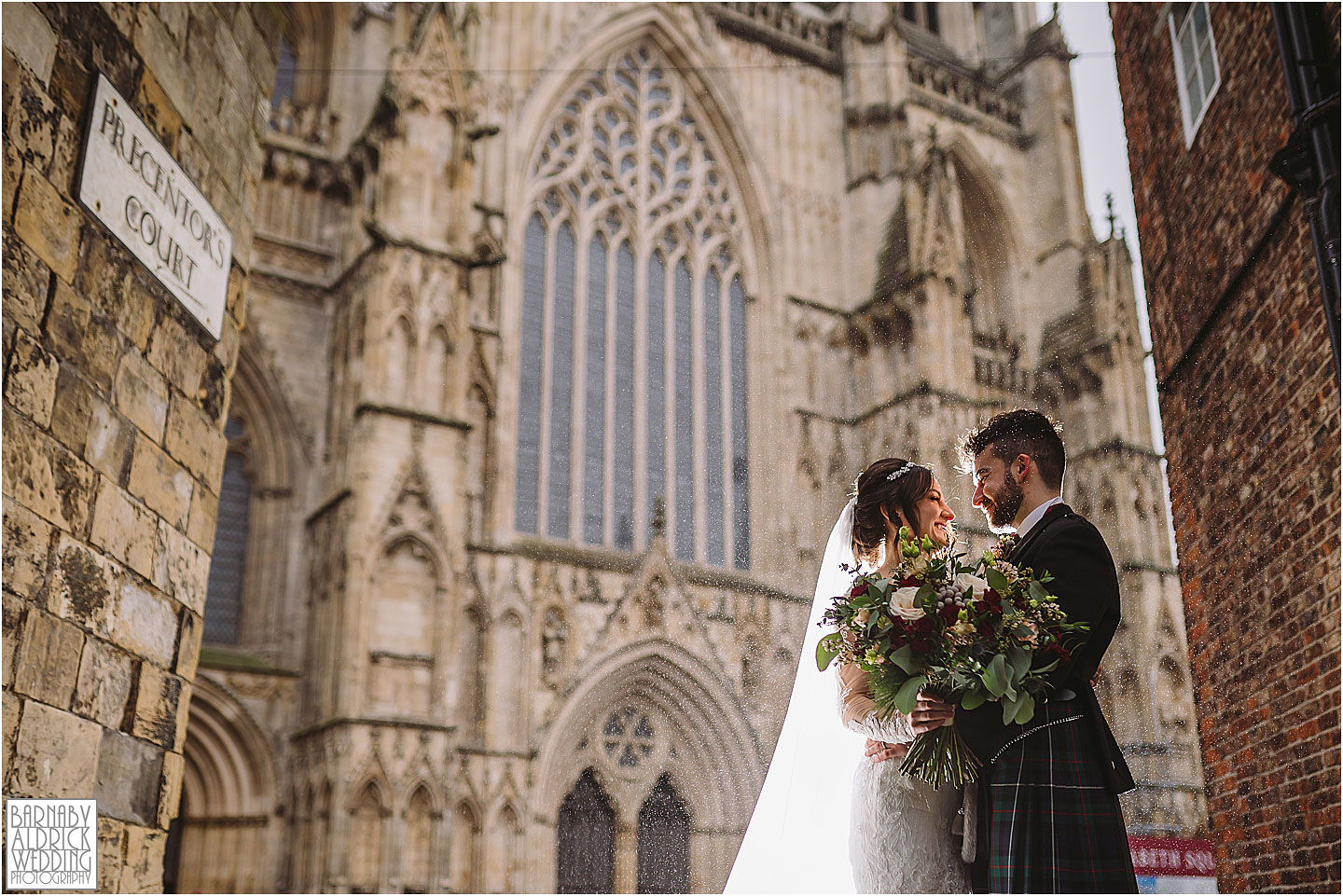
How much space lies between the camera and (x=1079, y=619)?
8.32ft

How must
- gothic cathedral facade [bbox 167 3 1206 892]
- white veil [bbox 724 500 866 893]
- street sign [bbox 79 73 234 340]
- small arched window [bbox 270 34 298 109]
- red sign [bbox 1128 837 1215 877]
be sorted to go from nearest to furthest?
white veil [bbox 724 500 866 893]
street sign [bbox 79 73 234 340]
red sign [bbox 1128 837 1215 877]
gothic cathedral facade [bbox 167 3 1206 892]
small arched window [bbox 270 34 298 109]

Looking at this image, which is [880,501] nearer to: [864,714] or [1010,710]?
[864,714]

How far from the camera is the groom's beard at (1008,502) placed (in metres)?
2.80

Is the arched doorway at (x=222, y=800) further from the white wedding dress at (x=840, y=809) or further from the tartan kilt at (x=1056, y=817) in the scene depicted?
the tartan kilt at (x=1056, y=817)

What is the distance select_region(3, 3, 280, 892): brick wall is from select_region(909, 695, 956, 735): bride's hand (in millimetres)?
2306

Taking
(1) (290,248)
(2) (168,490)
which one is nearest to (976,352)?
(1) (290,248)

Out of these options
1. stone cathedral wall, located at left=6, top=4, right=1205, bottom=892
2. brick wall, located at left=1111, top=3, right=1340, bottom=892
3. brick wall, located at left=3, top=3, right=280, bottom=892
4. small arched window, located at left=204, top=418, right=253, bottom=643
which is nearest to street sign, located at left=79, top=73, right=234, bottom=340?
brick wall, located at left=3, top=3, right=280, bottom=892

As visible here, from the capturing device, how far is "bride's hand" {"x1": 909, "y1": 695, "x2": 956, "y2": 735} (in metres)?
2.56

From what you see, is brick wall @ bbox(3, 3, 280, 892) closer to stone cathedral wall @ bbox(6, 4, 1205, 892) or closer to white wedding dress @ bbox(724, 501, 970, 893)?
white wedding dress @ bbox(724, 501, 970, 893)

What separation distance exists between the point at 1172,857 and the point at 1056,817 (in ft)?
14.0

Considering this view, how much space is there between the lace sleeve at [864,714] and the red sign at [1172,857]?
13.0 ft

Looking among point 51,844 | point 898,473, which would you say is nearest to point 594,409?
point 51,844

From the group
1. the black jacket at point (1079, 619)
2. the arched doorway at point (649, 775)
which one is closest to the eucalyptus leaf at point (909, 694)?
the black jacket at point (1079, 619)

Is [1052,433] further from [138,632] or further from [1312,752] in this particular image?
[138,632]
